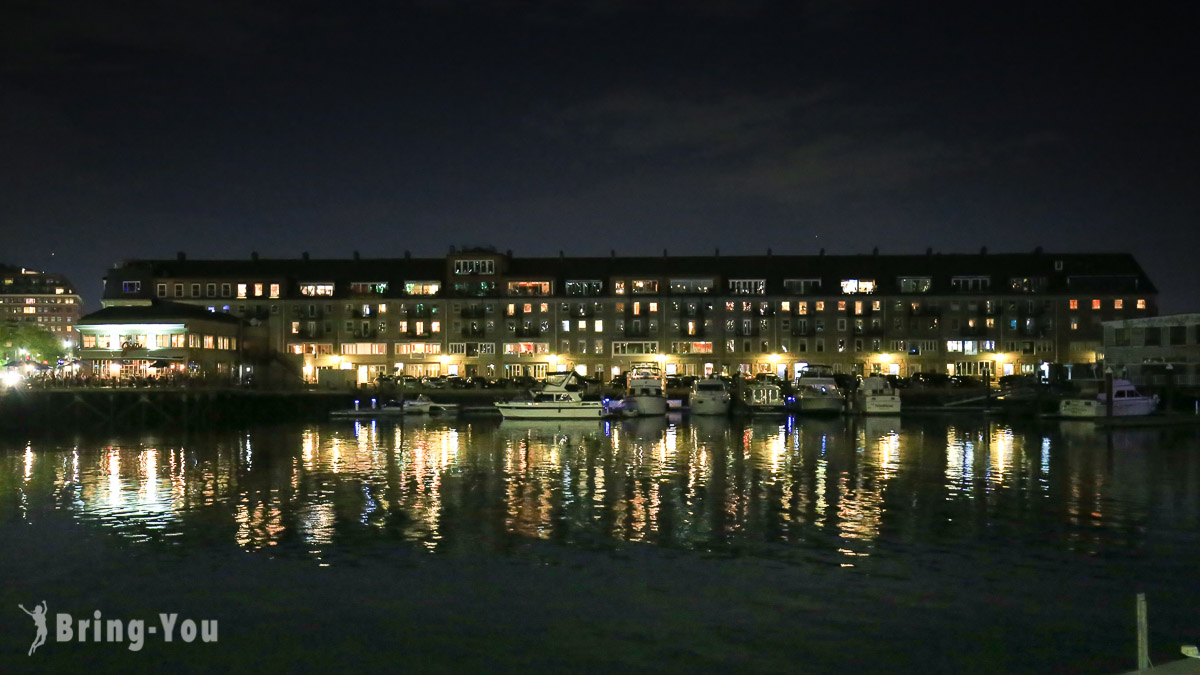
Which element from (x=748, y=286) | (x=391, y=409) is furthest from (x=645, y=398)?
(x=748, y=286)

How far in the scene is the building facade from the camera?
11350 cm

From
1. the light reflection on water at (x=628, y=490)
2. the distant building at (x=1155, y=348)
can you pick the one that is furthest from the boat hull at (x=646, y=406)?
the distant building at (x=1155, y=348)

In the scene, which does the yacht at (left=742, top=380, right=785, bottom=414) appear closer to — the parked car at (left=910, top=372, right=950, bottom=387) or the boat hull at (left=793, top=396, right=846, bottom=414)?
the boat hull at (left=793, top=396, right=846, bottom=414)

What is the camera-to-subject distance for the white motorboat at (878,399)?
278ft

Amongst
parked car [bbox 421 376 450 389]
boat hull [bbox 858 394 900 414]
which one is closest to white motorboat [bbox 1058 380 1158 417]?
boat hull [bbox 858 394 900 414]

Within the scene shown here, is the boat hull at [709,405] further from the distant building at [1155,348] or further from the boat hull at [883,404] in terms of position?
the distant building at [1155,348]

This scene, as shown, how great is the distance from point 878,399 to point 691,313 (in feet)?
114

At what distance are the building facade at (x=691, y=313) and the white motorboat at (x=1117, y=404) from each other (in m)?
37.4

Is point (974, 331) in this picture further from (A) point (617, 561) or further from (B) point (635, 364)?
(A) point (617, 561)

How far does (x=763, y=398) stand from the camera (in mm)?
91438

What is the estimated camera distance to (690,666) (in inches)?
664

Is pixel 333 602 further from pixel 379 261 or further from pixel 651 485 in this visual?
pixel 379 261

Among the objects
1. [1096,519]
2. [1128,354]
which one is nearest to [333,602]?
[1096,519]

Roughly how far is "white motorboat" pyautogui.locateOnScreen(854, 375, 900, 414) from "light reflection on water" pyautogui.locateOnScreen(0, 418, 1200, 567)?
22288 mm
